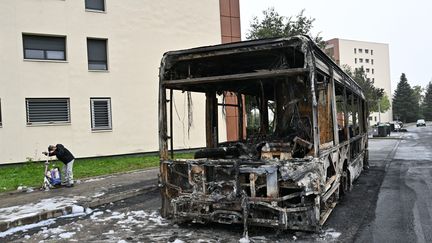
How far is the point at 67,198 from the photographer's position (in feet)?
30.3

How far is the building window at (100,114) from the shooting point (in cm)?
1783

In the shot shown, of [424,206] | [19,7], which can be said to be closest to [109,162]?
[19,7]

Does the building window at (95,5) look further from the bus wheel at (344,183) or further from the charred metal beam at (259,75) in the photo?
the bus wheel at (344,183)

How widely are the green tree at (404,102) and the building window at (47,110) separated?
8689 cm

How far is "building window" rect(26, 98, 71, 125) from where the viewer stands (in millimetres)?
16375

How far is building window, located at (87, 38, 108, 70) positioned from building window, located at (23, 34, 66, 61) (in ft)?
3.88

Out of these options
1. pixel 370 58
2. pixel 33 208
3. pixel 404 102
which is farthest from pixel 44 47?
pixel 370 58

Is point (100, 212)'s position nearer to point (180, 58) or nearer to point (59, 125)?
point (180, 58)

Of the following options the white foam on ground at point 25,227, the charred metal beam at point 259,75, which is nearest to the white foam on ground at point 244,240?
the charred metal beam at point 259,75

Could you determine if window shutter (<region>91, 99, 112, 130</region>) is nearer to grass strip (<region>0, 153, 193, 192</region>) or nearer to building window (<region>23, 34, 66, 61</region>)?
grass strip (<region>0, 153, 193, 192</region>)

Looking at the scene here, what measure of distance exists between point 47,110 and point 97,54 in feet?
11.7

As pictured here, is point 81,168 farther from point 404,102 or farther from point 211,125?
point 404,102

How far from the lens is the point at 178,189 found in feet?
20.9

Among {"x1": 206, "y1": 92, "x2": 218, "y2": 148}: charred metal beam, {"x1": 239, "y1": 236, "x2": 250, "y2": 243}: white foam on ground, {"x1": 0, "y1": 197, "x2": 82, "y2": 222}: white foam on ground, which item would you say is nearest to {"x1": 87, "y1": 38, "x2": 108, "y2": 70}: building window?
{"x1": 0, "y1": 197, "x2": 82, "y2": 222}: white foam on ground
